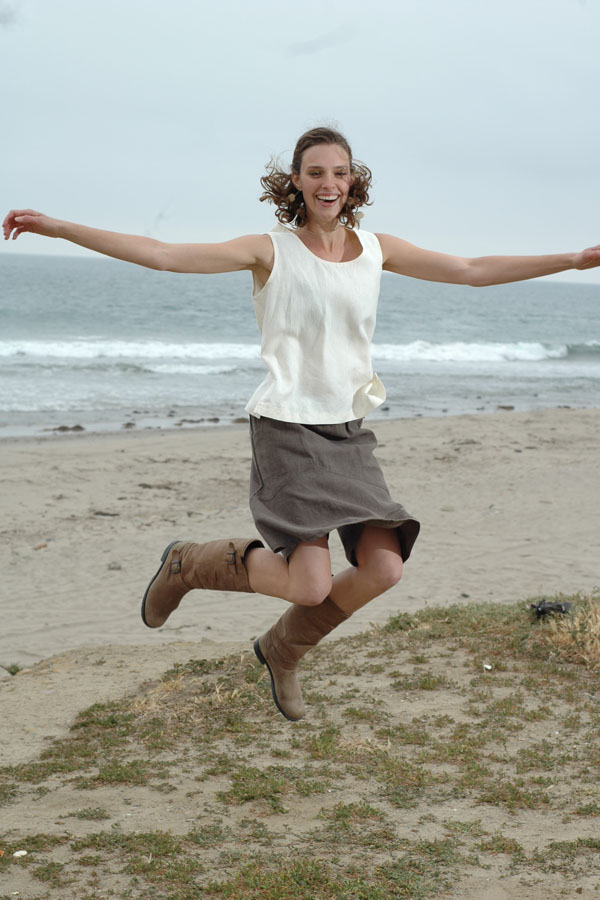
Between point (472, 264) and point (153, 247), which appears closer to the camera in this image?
point (153, 247)

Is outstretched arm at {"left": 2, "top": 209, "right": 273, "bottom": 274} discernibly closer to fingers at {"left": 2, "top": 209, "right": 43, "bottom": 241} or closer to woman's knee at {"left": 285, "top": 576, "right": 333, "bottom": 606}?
fingers at {"left": 2, "top": 209, "right": 43, "bottom": 241}

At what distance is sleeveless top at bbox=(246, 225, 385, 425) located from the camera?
152 inches

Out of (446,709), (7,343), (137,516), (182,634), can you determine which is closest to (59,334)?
(7,343)

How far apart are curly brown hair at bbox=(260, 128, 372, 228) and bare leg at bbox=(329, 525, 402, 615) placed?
1295 millimetres

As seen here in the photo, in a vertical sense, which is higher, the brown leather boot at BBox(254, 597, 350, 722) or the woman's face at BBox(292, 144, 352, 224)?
the woman's face at BBox(292, 144, 352, 224)

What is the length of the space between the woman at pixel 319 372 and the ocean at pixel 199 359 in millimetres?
14368

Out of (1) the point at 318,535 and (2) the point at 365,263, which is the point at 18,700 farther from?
(2) the point at 365,263

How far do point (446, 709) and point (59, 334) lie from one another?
34.0 m

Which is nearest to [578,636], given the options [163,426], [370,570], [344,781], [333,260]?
[344,781]

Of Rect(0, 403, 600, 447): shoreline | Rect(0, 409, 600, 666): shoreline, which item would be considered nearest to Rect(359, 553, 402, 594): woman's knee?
Rect(0, 409, 600, 666): shoreline

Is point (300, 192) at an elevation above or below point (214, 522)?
above

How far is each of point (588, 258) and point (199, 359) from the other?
29091 mm

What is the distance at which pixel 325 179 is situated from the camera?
4008 mm

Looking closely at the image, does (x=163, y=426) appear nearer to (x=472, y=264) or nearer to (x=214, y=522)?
(x=214, y=522)
